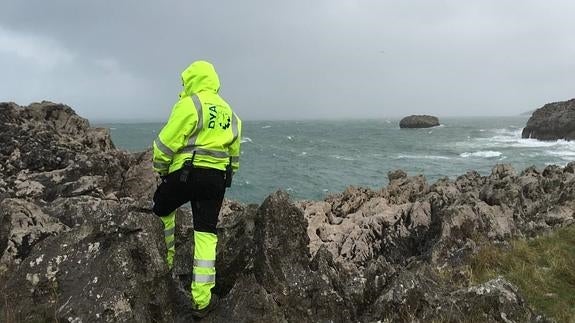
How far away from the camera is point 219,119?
6.62 m

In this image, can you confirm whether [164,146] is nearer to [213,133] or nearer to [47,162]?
[213,133]

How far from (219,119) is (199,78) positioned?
0.63 m

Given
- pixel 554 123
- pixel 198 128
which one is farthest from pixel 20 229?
pixel 554 123

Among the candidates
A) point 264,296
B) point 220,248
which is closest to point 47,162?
point 220,248

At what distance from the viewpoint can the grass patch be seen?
7.05m

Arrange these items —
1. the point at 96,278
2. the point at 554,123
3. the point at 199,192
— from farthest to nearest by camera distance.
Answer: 1. the point at 554,123
2. the point at 199,192
3. the point at 96,278

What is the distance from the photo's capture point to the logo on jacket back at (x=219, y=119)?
6.52 m

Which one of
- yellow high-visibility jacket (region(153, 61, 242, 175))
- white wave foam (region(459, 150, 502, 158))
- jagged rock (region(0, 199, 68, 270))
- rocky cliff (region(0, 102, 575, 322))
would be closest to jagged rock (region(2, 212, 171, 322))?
rocky cliff (region(0, 102, 575, 322))

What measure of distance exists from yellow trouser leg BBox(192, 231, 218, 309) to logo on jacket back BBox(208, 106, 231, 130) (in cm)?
149

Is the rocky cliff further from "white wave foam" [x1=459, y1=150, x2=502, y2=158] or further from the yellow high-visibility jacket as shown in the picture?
"white wave foam" [x1=459, y1=150, x2=502, y2=158]

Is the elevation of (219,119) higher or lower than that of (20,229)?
higher

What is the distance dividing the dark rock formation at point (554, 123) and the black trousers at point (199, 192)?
325ft

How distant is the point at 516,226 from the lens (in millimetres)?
13000

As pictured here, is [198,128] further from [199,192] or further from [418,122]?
[418,122]
